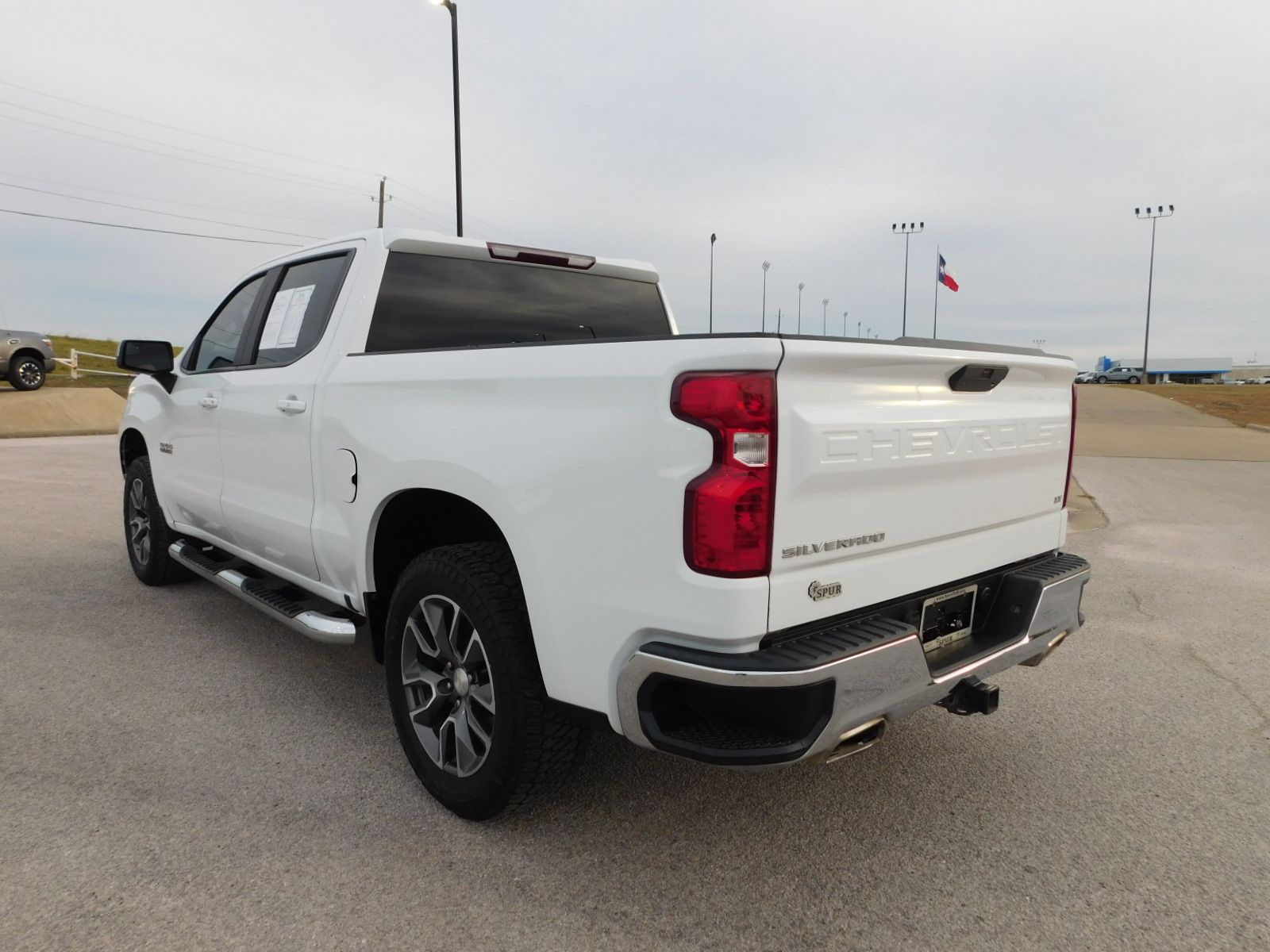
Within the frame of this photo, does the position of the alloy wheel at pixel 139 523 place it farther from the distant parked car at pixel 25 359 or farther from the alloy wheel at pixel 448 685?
the distant parked car at pixel 25 359

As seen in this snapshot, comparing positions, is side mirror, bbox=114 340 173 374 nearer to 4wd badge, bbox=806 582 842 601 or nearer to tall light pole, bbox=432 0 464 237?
4wd badge, bbox=806 582 842 601

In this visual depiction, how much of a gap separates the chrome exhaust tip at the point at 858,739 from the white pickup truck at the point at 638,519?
0.01 meters

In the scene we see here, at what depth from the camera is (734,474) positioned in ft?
6.75

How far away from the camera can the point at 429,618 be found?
9.46 ft

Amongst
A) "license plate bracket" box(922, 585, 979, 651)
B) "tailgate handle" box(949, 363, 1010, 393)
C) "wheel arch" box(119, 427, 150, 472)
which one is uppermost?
"tailgate handle" box(949, 363, 1010, 393)

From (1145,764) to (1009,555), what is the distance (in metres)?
1.11

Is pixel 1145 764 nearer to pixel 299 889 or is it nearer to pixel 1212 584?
pixel 299 889

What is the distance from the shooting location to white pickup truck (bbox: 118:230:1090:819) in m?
2.09

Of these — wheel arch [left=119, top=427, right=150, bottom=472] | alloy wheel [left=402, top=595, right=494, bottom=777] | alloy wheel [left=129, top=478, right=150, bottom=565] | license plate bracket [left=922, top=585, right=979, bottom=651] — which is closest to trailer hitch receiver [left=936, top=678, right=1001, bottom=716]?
license plate bracket [left=922, top=585, right=979, bottom=651]

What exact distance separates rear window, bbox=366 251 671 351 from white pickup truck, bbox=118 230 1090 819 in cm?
1

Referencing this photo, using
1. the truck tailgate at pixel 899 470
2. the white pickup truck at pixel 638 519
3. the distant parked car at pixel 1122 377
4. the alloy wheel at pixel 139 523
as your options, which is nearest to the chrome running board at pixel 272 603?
the white pickup truck at pixel 638 519

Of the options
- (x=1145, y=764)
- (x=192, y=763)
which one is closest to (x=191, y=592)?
(x=192, y=763)

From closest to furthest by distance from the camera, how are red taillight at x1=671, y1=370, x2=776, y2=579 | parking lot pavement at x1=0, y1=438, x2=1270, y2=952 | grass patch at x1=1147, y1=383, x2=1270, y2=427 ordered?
red taillight at x1=671, y1=370, x2=776, y2=579, parking lot pavement at x1=0, y1=438, x2=1270, y2=952, grass patch at x1=1147, y1=383, x2=1270, y2=427

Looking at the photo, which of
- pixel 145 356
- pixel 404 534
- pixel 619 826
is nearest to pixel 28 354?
pixel 145 356
